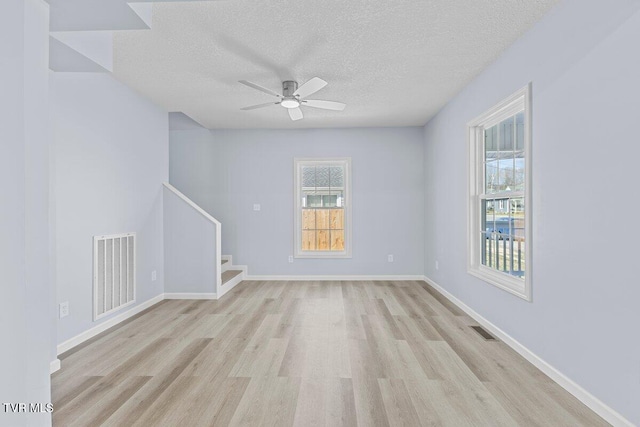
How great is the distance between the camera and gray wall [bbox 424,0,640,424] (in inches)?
72.0

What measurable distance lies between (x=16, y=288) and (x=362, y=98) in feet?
12.6

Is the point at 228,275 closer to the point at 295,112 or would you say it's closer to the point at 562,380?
the point at 295,112

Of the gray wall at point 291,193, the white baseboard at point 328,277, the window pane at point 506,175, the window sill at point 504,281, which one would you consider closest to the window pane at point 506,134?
the window pane at point 506,175

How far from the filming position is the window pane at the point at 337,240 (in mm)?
6125

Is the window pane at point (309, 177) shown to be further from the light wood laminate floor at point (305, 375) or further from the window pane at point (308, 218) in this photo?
the light wood laminate floor at point (305, 375)

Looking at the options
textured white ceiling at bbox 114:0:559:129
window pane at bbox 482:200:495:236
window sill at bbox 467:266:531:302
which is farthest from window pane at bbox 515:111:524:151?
window sill at bbox 467:266:531:302

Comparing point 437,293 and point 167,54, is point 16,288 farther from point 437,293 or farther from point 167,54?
point 437,293

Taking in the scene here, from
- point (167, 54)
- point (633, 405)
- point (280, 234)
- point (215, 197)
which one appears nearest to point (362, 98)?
point (167, 54)

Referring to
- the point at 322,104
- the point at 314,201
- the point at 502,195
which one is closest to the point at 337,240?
the point at 314,201

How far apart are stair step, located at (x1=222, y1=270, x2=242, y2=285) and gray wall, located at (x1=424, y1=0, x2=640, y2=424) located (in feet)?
12.3

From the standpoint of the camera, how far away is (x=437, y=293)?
502 cm

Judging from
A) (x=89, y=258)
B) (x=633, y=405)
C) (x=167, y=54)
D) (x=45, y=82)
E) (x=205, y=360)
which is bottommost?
(x=205, y=360)

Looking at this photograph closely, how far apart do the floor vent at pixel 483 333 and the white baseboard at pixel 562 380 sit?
0.15 feet

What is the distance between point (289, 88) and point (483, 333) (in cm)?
310
